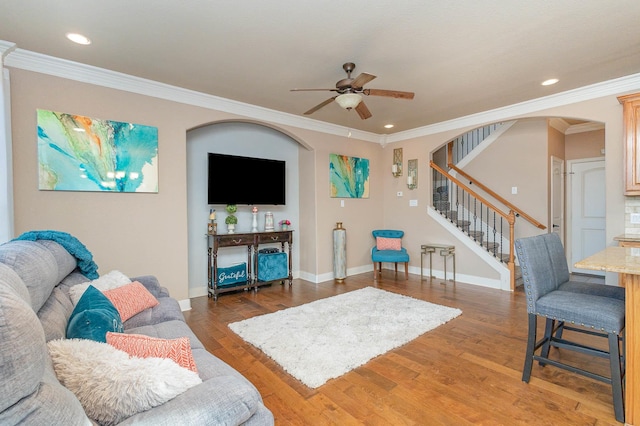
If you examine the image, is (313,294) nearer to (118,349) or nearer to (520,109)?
(118,349)

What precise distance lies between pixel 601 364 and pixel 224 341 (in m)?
3.08

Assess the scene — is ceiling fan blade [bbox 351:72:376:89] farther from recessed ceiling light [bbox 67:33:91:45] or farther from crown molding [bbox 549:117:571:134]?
crown molding [bbox 549:117:571:134]

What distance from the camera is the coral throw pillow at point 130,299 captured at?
200 cm

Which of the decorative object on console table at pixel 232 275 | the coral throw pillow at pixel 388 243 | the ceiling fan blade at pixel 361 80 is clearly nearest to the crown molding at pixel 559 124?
the coral throw pillow at pixel 388 243

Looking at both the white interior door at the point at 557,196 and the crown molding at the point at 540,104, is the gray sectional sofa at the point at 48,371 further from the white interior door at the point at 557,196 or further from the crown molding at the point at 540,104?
the white interior door at the point at 557,196

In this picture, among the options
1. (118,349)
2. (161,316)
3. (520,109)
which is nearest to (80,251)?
(161,316)

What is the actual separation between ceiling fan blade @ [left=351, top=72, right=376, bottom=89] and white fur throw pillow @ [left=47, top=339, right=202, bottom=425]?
7.90 ft

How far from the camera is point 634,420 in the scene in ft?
5.53

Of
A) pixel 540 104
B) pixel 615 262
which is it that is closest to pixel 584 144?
pixel 540 104

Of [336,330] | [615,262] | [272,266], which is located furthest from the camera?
[272,266]

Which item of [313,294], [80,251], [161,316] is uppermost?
[80,251]

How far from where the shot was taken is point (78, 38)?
8.50 feet

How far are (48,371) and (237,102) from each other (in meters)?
3.84

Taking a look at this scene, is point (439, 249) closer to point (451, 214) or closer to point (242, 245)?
point (451, 214)
